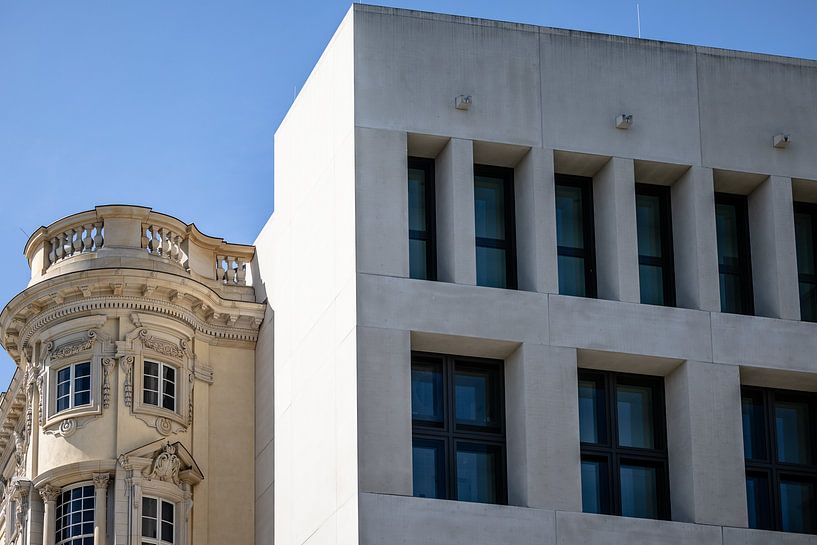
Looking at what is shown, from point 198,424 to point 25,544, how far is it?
15.7 ft

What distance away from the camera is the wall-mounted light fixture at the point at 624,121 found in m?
44.5

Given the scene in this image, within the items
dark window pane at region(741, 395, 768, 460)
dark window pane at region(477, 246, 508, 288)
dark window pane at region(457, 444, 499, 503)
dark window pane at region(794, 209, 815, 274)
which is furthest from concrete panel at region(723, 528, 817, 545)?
dark window pane at region(477, 246, 508, 288)

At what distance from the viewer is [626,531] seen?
41.3 metres

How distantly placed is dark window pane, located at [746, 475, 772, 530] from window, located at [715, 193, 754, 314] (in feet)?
12.5

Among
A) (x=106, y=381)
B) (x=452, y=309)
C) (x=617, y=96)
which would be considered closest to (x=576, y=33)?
(x=617, y=96)

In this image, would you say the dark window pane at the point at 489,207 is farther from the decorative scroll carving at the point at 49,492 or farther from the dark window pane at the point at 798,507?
the decorative scroll carving at the point at 49,492

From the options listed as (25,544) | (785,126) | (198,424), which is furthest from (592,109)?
(25,544)

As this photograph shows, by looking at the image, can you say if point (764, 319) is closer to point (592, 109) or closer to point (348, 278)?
point (592, 109)

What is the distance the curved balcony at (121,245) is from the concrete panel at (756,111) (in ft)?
41.3

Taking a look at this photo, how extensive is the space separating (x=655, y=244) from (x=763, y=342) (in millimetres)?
3293

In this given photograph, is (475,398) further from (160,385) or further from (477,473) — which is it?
(160,385)

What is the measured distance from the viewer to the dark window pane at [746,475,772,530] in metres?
43.1

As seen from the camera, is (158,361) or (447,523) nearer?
(447,523)

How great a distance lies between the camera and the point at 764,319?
4400 cm
